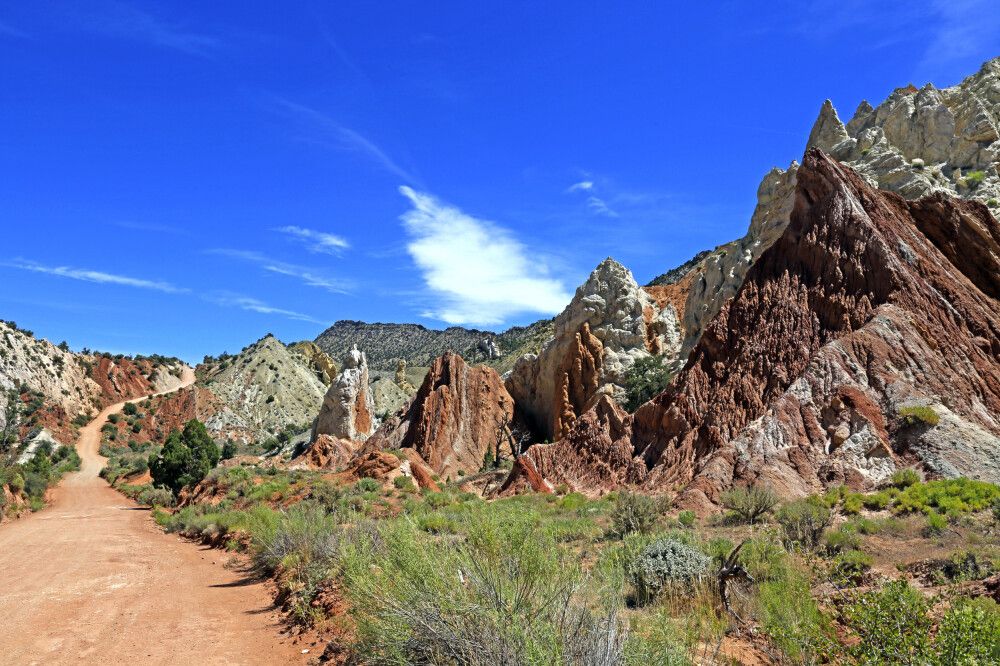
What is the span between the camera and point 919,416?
18.7m

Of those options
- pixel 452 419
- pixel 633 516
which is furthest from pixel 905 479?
pixel 452 419

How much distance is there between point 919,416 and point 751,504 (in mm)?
7939

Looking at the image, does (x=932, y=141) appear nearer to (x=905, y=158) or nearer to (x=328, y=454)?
(x=905, y=158)

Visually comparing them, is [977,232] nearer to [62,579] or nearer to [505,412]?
[505,412]

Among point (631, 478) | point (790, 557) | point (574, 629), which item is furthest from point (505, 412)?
point (574, 629)

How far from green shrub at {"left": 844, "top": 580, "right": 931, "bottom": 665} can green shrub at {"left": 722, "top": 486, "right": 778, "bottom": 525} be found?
33.4 ft

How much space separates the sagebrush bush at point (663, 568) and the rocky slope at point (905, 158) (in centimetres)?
3276

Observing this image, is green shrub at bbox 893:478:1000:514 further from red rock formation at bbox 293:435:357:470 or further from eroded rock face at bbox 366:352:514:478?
red rock formation at bbox 293:435:357:470

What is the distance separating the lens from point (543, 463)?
2912 centimetres

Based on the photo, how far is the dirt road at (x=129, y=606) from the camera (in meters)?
7.90

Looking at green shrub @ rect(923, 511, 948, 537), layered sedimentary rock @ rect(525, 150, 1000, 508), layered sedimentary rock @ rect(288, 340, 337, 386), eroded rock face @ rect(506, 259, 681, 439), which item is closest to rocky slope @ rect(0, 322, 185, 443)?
layered sedimentary rock @ rect(288, 340, 337, 386)

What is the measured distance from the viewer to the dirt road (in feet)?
25.9

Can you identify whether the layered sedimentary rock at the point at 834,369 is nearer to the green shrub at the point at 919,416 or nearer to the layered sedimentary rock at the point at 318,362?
the green shrub at the point at 919,416

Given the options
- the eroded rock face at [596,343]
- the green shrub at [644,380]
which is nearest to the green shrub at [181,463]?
the eroded rock face at [596,343]
